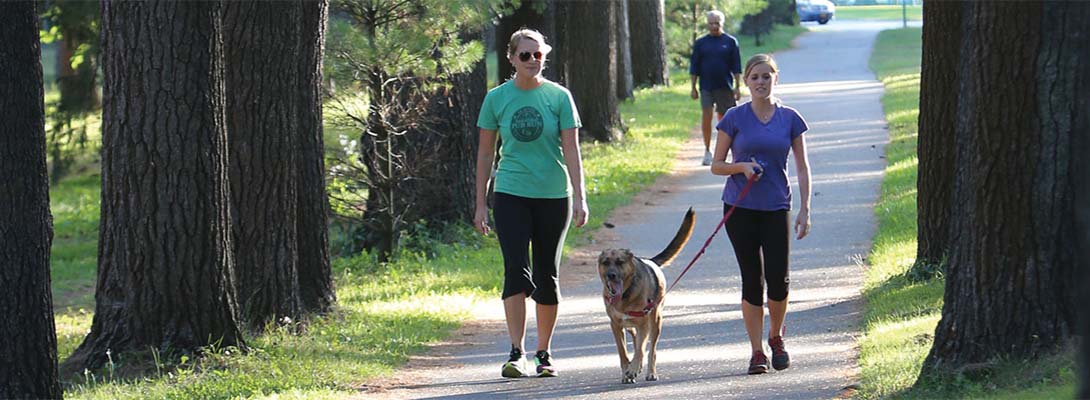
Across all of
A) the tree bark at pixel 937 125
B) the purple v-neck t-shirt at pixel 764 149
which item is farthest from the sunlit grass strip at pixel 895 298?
the purple v-neck t-shirt at pixel 764 149

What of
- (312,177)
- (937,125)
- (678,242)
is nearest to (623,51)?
(312,177)

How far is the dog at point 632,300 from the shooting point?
25.2 ft

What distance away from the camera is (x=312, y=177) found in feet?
34.7

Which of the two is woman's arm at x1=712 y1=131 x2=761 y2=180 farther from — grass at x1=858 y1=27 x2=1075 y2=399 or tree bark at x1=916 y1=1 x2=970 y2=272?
tree bark at x1=916 y1=1 x2=970 y2=272

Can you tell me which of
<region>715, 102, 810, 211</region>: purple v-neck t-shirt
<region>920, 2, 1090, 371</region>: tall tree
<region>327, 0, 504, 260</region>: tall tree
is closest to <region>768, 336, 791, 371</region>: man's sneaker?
<region>715, 102, 810, 211</region>: purple v-neck t-shirt

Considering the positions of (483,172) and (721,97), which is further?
(721,97)

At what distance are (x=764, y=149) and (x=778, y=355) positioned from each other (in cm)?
Answer: 115

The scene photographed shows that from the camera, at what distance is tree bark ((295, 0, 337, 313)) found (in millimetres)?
10289

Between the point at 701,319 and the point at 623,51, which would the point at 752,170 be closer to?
the point at 701,319

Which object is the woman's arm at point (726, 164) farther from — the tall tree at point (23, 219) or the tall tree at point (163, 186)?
the tall tree at point (23, 219)

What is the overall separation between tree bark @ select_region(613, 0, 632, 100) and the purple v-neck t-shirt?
18.0 meters

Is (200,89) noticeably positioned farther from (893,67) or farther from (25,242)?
(893,67)

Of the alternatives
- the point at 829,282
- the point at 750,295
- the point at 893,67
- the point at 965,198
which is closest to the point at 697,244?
the point at 829,282

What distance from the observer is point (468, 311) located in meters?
10.9
